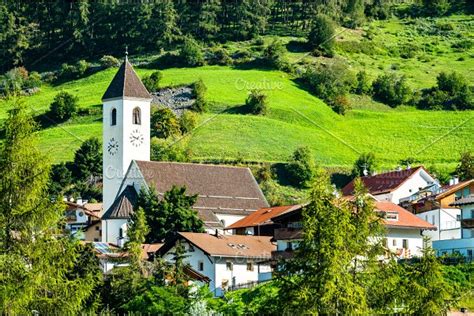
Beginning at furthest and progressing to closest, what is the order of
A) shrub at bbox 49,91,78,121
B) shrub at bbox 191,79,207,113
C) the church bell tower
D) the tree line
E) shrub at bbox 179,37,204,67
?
the tree line → shrub at bbox 179,37,204,67 → shrub at bbox 191,79,207,113 → shrub at bbox 49,91,78,121 → the church bell tower

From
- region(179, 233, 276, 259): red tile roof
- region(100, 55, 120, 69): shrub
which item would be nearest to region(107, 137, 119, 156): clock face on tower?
region(179, 233, 276, 259): red tile roof

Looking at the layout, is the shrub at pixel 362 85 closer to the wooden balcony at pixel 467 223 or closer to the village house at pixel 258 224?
the village house at pixel 258 224

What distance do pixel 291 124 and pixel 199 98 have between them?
28.7 ft

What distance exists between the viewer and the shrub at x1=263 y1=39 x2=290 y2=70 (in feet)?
443

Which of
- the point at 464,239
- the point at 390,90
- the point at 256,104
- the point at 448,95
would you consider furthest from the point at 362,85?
the point at 464,239

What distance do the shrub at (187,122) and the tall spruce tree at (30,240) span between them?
276 feet

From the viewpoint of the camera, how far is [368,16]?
160 metres

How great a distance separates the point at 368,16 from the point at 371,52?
50.9ft

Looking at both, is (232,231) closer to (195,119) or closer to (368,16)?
(195,119)

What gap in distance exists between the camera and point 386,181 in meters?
85.8

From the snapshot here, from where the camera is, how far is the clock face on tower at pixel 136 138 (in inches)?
3472

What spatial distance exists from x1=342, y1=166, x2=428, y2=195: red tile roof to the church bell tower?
13912mm

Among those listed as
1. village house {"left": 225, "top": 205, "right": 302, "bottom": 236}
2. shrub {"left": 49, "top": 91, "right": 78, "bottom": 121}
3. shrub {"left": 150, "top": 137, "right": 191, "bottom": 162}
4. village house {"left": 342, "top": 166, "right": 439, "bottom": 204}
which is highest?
shrub {"left": 49, "top": 91, "right": 78, "bottom": 121}

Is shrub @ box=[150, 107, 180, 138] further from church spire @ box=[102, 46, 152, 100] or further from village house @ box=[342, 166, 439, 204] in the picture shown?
village house @ box=[342, 166, 439, 204]
